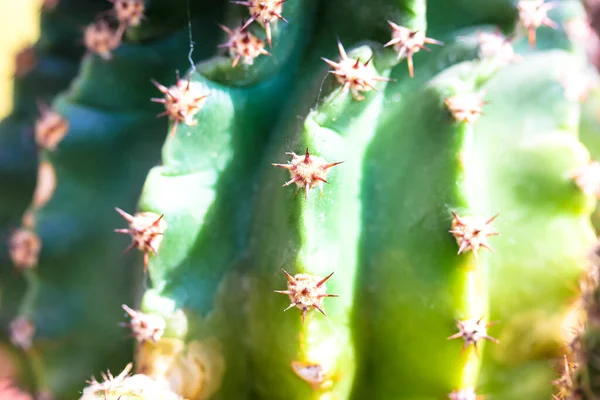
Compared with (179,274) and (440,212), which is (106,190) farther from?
(440,212)

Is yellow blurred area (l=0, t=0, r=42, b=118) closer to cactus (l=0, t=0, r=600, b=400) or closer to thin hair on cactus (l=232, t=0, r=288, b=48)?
cactus (l=0, t=0, r=600, b=400)

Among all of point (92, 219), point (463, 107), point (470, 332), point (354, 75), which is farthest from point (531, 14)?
point (92, 219)

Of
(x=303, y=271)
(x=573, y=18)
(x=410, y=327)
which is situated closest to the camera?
(x=303, y=271)

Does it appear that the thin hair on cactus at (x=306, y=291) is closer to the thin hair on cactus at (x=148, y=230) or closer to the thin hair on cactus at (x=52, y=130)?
the thin hair on cactus at (x=148, y=230)

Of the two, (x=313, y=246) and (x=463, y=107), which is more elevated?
(x=463, y=107)

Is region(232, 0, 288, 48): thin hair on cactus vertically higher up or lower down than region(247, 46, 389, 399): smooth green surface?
higher up

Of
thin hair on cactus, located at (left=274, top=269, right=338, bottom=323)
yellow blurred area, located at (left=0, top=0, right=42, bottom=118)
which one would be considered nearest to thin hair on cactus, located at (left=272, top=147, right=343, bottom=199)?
thin hair on cactus, located at (left=274, top=269, right=338, bottom=323)

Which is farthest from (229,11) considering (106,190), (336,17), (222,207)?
(106,190)

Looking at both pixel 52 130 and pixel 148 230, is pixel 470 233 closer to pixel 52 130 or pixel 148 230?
pixel 148 230
